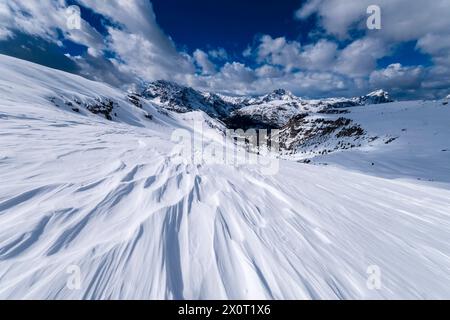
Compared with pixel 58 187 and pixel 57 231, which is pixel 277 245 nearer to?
pixel 57 231

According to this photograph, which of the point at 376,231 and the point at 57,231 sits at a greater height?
the point at 57,231

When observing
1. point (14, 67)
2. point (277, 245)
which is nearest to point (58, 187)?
point (277, 245)

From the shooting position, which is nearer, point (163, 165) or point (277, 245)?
point (277, 245)
